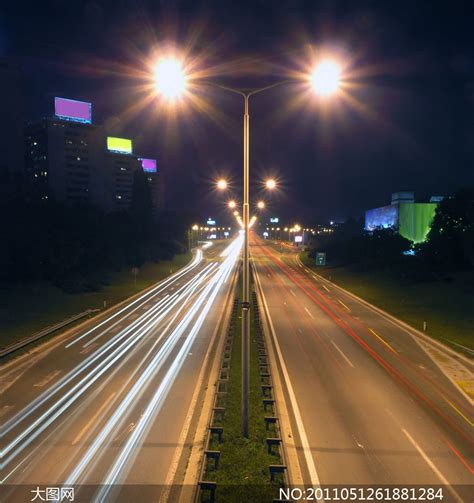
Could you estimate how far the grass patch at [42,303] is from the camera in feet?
83.5

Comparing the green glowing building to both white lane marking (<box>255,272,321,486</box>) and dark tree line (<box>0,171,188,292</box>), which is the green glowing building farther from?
white lane marking (<box>255,272,321,486</box>)

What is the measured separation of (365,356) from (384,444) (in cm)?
905

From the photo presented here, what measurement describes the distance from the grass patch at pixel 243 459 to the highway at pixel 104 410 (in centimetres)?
126

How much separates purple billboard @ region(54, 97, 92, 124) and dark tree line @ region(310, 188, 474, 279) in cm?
11225

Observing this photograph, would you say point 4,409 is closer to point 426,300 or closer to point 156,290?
point 156,290

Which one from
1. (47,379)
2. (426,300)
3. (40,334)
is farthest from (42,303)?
(426,300)

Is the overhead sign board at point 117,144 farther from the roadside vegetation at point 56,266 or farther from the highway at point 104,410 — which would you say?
the highway at point 104,410

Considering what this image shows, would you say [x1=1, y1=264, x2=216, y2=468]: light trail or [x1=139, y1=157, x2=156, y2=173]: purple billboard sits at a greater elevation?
[x1=139, y1=157, x2=156, y2=173]: purple billboard

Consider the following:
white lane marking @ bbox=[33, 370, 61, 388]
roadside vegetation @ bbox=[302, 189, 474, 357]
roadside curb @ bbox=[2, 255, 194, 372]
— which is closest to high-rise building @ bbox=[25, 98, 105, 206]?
roadside vegetation @ bbox=[302, 189, 474, 357]

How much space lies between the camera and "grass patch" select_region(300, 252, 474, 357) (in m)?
26.6

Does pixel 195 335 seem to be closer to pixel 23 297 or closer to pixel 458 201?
pixel 23 297

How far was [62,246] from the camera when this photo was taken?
4397 centimetres

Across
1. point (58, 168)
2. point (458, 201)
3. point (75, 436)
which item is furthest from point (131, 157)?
point (75, 436)

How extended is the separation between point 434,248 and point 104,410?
52.1 metres
